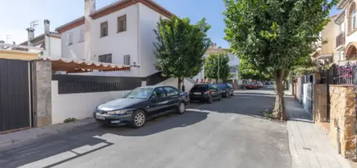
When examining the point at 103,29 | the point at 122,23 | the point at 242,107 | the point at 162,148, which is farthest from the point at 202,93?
the point at 103,29

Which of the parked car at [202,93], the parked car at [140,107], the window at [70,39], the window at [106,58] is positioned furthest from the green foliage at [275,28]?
the window at [70,39]

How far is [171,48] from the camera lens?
13539 mm

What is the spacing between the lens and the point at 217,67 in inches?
1165

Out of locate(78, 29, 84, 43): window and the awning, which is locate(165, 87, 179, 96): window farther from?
locate(78, 29, 84, 43): window

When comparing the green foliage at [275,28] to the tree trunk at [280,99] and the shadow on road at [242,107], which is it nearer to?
the tree trunk at [280,99]

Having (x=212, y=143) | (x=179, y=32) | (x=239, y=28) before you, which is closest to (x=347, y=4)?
(x=239, y=28)

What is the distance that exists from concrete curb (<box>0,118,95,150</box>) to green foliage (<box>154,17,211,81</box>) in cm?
720

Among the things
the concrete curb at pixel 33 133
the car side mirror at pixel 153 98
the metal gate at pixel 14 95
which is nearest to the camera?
the concrete curb at pixel 33 133

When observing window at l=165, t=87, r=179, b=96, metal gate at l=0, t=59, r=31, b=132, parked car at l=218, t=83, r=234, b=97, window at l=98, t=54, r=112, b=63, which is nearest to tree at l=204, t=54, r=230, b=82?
parked car at l=218, t=83, r=234, b=97

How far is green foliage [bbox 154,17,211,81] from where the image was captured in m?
13.5

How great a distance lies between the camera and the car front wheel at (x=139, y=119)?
23.7 feet

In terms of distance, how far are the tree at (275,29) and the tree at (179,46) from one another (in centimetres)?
511

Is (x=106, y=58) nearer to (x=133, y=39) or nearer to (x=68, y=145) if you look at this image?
(x=133, y=39)

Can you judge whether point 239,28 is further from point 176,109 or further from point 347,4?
point 347,4
